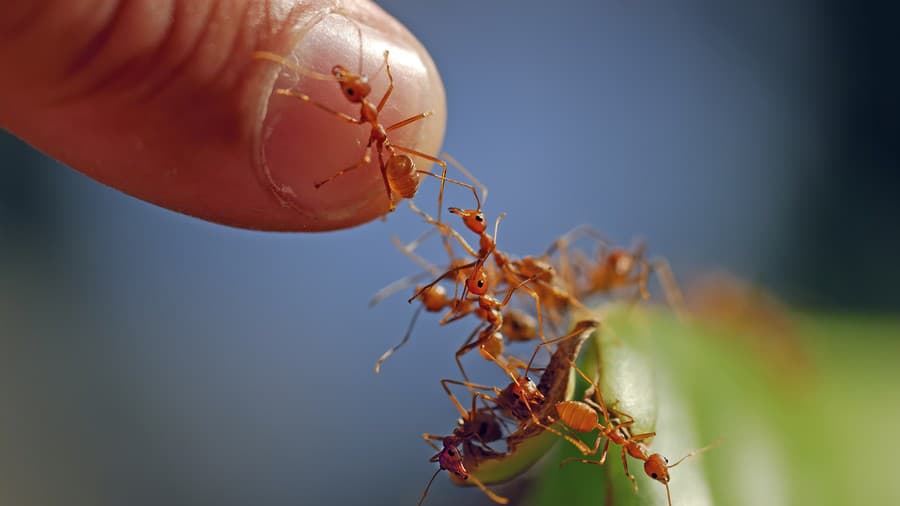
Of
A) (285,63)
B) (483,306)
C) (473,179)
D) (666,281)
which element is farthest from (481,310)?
(666,281)

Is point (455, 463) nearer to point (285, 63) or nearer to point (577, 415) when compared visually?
point (577, 415)

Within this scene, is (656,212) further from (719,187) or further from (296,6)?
(296,6)

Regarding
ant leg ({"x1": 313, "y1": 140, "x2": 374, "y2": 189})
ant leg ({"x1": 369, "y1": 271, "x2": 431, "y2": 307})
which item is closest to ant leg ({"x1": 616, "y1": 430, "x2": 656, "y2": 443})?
ant leg ({"x1": 313, "y1": 140, "x2": 374, "y2": 189})

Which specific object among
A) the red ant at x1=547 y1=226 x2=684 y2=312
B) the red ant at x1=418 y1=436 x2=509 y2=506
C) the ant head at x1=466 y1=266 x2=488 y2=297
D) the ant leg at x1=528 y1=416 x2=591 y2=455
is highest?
the ant head at x1=466 y1=266 x2=488 y2=297

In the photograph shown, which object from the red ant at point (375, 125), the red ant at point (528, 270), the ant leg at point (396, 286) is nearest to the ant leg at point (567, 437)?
the red ant at point (528, 270)

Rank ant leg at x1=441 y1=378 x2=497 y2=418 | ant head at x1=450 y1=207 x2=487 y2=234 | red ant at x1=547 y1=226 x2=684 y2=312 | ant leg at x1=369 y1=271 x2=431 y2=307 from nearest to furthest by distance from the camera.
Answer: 1. ant leg at x1=441 y1=378 x2=497 y2=418
2. ant head at x1=450 y1=207 x2=487 y2=234
3. ant leg at x1=369 y1=271 x2=431 y2=307
4. red ant at x1=547 y1=226 x2=684 y2=312

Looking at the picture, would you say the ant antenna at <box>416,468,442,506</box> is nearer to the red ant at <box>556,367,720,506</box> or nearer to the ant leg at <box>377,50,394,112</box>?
the red ant at <box>556,367,720,506</box>
